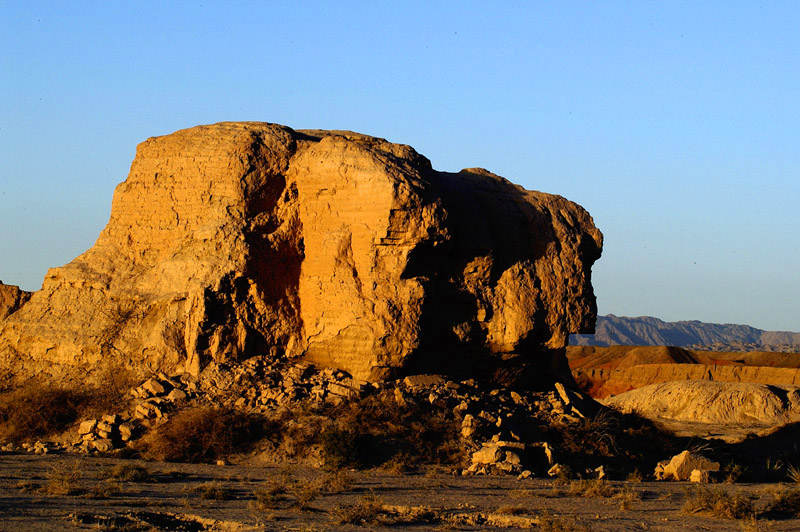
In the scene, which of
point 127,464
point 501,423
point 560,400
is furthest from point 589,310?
point 127,464

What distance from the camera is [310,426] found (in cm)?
1341

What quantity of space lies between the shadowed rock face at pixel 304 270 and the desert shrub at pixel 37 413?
2.87 feet

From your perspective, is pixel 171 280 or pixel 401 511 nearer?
pixel 401 511

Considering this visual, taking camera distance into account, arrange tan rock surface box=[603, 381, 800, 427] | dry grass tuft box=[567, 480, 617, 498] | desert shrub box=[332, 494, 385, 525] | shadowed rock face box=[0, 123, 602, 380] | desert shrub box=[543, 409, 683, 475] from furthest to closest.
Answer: tan rock surface box=[603, 381, 800, 427] → desert shrub box=[543, 409, 683, 475] → shadowed rock face box=[0, 123, 602, 380] → dry grass tuft box=[567, 480, 617, 498] → desert shrub box=[332, 494, 385, 525]

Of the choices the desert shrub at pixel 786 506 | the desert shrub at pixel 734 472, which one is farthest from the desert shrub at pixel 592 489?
the desert shrub at pixel 734 472

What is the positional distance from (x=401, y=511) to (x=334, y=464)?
2.74 metres

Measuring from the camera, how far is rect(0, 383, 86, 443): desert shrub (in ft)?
45.7

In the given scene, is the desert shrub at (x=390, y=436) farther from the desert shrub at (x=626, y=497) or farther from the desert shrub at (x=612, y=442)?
the desert shrub at (x=626, y=497)

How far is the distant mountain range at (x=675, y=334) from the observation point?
514 ft

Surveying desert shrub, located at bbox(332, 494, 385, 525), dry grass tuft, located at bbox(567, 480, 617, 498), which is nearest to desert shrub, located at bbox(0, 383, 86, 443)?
desert shrub, located at bbox(332, 494, 385, 525)

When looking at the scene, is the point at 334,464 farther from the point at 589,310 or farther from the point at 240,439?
the point at 589,310

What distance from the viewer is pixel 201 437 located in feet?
43.3

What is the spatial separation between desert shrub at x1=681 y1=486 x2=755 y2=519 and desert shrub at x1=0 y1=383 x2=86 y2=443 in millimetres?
9064

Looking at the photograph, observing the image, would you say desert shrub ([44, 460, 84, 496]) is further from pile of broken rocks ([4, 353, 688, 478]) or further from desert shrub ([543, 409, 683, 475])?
desert shrub ([543, 409, 683, 475])
